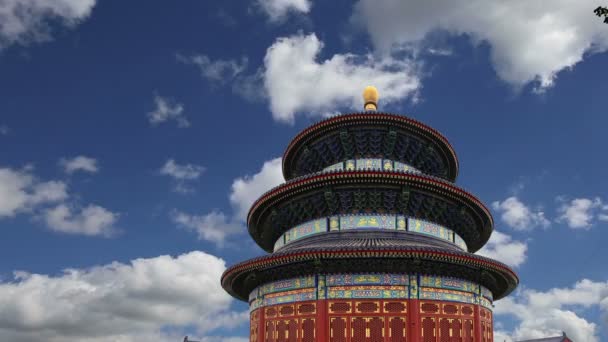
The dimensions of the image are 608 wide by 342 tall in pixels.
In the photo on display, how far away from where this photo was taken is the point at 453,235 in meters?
25.3

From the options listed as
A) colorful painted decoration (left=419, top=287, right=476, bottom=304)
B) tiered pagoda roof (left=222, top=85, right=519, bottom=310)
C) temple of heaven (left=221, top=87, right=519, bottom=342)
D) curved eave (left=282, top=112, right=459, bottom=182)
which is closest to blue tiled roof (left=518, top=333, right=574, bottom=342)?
tiered pagoda roof (left=222, top=85, right=519, bottom=310)

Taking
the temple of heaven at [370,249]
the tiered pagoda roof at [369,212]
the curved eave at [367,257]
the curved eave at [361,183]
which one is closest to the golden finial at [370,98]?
the tiered pagoda roof at [369,212]

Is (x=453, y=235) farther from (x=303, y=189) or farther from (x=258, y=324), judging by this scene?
(x=258, y=324)

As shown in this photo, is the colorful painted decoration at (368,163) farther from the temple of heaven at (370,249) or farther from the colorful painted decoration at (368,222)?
the colorful painted decoration at (368,222)

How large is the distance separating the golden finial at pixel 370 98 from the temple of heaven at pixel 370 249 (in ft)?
11.1

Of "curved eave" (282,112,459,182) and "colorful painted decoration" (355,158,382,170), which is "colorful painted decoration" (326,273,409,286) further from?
"curved eave" (282,112,459,182)

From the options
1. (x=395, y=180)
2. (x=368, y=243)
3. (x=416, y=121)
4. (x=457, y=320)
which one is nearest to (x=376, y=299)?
(x=368, y=243)

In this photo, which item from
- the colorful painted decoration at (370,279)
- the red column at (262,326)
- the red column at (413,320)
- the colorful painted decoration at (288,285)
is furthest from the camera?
the red column at (262,326)

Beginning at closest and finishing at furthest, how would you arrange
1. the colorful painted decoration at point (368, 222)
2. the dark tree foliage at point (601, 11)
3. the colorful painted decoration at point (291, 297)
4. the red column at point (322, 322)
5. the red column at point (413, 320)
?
the dark tree foliage at point (601, 11) < the red column at point (413, 320) < the red column at point (322, 322) < the colorful painted decoration at point (291, 297) < the colorful painted decoration at point (368, 222)

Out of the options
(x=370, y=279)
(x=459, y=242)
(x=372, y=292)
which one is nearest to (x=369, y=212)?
(x=370, y=279)

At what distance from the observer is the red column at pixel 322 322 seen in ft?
66.4

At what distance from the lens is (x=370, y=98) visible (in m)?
29.3

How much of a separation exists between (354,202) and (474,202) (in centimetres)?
572

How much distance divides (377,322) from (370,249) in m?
3.07
